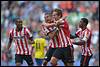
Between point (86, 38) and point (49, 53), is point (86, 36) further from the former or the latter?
point (49, 53)

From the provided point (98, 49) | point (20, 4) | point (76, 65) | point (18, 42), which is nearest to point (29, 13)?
point (20, 4)

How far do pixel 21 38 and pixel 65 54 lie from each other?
2.36 meters

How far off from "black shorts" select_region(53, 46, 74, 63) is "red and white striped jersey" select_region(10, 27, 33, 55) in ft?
6.54

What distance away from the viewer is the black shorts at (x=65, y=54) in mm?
15883

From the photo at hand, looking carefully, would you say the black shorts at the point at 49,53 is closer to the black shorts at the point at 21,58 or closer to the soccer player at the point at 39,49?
the black shorts at the point at 21,58

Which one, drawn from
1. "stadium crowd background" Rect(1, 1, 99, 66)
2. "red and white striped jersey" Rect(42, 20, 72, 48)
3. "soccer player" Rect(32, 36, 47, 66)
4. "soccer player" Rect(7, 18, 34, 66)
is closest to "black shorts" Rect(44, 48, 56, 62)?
"red and white striped jersey" Rect(42, 20, 72, 48)

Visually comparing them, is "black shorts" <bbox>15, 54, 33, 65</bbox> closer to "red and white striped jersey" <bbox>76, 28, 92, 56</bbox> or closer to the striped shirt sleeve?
"red and white striped jersey" <bbox>76, 28, 92, 56</bbox>

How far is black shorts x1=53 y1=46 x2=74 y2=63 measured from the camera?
15.9m

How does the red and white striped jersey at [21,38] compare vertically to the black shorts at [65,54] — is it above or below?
above

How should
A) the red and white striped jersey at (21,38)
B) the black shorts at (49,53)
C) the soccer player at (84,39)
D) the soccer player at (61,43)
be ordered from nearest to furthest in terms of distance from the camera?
the soccer player at (61,43) < the soccer player at (84,39) < the black shorts at (49,53) < the red and white striped jersey at (21,38)

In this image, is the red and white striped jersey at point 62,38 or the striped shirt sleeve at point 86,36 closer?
the red and white striped jersey at point 62,38

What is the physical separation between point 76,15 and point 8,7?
3.30 m

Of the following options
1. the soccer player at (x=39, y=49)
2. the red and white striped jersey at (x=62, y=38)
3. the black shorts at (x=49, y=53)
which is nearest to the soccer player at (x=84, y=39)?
the red and white striped jersey at (x=62, y=38)

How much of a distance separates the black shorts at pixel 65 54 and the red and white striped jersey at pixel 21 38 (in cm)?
199
